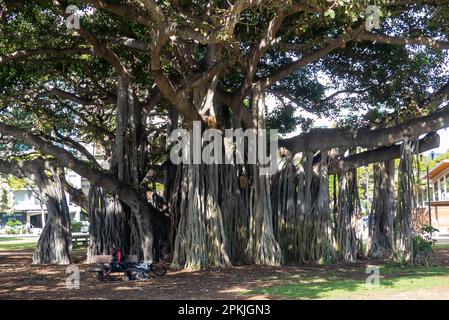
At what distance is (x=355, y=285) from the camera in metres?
8.55

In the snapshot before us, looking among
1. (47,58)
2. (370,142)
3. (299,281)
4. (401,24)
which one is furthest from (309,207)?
(47,58)

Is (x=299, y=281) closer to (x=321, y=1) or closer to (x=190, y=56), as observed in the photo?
(x=321, y=1)

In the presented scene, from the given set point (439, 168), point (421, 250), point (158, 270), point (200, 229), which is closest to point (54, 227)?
point (200, 229)

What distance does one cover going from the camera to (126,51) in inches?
569

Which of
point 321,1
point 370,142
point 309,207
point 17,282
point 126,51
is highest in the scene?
point 126,51

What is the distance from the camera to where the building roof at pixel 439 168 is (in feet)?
98.4

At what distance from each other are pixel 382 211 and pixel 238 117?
522 centimetres

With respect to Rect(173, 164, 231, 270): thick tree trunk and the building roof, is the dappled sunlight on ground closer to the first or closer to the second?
Rect(173, 164, 231, 270): thick tree trunk

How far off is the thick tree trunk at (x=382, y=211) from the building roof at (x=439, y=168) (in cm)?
1554

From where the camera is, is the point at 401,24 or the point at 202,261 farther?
the point at 401,24

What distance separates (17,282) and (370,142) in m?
7.80

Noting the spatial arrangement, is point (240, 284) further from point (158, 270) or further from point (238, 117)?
point (238, 117)

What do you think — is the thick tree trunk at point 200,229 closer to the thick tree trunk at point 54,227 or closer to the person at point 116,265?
the person at point 116,265

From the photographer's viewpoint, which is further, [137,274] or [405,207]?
[405,207]
